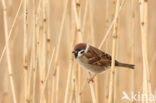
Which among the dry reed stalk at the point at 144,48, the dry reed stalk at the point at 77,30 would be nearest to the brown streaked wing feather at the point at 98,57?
the dry reed stalk at the point at 77,30

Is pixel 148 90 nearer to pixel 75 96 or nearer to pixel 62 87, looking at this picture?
pixel 75 96

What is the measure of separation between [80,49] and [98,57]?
6.9 inches

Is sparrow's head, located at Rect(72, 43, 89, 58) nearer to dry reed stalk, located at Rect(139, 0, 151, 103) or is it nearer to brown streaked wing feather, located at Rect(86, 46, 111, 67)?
brown streaked wing feather, located at Rect(86, 46, 111, 67)

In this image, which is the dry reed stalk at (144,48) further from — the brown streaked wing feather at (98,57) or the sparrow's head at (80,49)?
the brown streaked wing feather at (98,57)

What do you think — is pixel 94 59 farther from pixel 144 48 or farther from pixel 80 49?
pixel 144 48

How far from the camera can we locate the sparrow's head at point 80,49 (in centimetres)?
170

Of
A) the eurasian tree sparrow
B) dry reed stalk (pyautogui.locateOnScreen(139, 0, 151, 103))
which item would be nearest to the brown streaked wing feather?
the eurasian tree sparrow

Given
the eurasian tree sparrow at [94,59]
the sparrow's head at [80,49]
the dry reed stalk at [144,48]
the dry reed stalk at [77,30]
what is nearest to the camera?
the dry reed stalk at [144,48]

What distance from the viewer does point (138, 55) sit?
8.24 feet

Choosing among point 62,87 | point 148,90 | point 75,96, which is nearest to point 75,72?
point 75,96

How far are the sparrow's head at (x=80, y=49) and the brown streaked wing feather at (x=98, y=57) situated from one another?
0.15ft

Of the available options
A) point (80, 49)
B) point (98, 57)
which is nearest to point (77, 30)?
point (80, 49)

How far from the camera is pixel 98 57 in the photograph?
191 cm

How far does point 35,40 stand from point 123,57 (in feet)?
3.92
